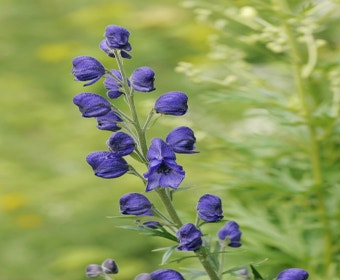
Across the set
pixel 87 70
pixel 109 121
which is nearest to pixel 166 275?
pixel 109 121

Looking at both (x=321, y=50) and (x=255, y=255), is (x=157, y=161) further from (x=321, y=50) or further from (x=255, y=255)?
(x=321, y=50)

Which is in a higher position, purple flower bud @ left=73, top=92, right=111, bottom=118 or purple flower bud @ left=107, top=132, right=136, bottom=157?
purple flower bud @ left=73, top=92, right=111, bottom=118

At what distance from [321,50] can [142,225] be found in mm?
4076

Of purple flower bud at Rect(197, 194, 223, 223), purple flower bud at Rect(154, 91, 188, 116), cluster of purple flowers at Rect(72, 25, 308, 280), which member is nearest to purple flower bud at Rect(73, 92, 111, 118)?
cluster of purple flowers at Rect(72, 25, 308, 280)

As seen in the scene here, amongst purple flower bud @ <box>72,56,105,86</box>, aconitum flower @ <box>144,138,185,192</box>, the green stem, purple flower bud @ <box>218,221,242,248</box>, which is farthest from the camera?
the green stem

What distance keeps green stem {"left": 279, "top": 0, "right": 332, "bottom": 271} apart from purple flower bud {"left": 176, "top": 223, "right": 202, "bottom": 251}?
1.22 meters

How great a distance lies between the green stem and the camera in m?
2.81

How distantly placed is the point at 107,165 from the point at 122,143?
7 centimetres

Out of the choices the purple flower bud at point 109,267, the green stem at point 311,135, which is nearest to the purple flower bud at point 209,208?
the purple flower bud at point 109,267

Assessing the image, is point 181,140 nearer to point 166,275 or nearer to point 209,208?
point 209,208

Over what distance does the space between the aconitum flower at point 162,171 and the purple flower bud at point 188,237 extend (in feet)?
0.30

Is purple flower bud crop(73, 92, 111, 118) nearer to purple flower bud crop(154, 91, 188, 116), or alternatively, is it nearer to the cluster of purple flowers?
the cluster of purple flowers

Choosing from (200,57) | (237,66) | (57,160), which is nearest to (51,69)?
(200,57)

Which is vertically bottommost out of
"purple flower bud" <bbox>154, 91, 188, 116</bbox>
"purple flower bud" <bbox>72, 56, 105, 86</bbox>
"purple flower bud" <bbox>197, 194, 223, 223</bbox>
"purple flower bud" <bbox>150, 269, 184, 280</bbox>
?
"purple flower bud" <bbox>150, 269, 184, 280</bbox>
